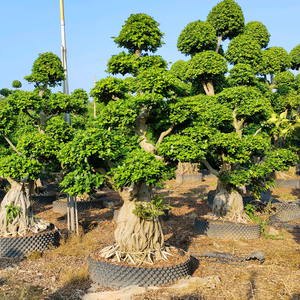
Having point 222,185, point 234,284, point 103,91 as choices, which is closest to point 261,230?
point 222,185

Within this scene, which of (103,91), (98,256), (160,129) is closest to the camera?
(98,256)

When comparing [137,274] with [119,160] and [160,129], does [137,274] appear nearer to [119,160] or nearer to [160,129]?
[119,160]

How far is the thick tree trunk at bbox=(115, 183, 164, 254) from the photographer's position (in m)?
7.51

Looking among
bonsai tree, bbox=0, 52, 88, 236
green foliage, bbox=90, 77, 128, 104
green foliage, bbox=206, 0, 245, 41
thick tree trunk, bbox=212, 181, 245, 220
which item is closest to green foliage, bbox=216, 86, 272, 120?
thick tree trunk, bbox=212, 181, 245, 220

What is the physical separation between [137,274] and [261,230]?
250 inches

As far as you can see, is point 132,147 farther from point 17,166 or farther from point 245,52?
point 245,52

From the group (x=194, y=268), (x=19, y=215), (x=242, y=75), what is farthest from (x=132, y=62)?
(x=242, y=75)

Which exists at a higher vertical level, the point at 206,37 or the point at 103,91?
the point at 206,37

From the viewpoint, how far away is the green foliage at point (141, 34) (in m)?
8.61

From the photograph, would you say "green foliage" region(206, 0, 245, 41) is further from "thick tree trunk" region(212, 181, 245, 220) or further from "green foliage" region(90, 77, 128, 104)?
"green foliage" region(90, 77, 128, 104)

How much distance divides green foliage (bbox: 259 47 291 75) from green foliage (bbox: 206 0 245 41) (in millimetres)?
3037

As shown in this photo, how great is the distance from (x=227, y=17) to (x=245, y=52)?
3.66 meters

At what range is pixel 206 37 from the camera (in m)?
16.0

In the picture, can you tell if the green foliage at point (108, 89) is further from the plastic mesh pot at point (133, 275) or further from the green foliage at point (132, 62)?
the plastic mesh pot at point (133, 275)
